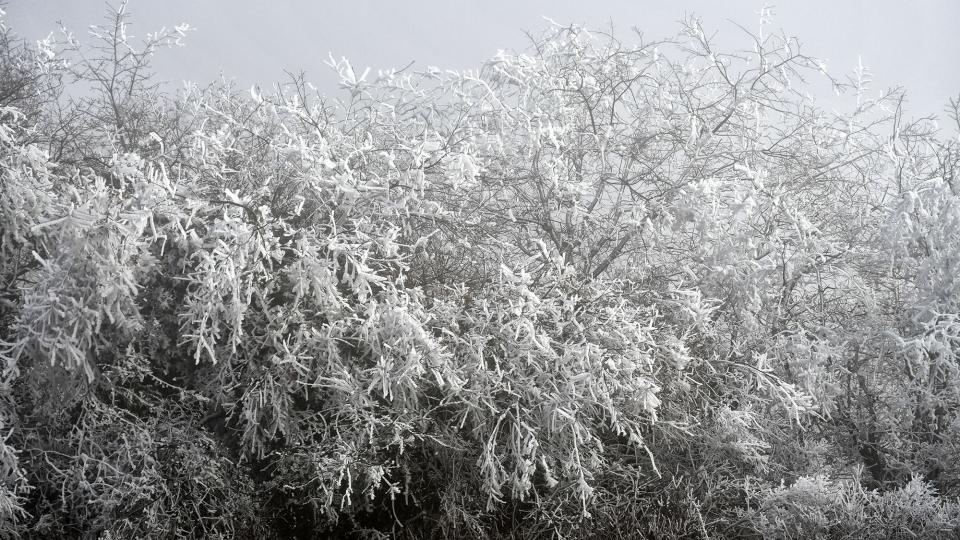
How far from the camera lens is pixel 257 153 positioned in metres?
7.65

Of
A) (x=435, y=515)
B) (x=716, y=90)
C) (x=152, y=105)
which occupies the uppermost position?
(x=716, y=90)

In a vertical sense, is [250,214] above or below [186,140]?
below

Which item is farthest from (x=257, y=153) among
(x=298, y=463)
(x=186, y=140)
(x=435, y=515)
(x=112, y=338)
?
(x=435, y=515)

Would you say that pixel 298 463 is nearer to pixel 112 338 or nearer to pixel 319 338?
pixel 319 338

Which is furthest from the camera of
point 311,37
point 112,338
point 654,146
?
point 311,37

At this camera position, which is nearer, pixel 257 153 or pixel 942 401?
pixel 942 401

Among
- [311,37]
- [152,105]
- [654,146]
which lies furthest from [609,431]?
[311,37]

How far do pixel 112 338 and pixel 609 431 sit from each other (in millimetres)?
4021

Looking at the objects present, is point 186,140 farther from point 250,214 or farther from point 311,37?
point 311,37

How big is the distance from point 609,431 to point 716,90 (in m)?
4.34

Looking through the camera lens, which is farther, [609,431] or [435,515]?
[609,431]

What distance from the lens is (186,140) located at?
8.24m

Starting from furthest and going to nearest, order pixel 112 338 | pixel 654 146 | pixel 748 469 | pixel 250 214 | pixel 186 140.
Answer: pixel 654 146 → pixel 186 140 → pixel 748 469 → pixel 250 214 → pixel 112 338

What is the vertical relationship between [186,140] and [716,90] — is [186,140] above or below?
below
